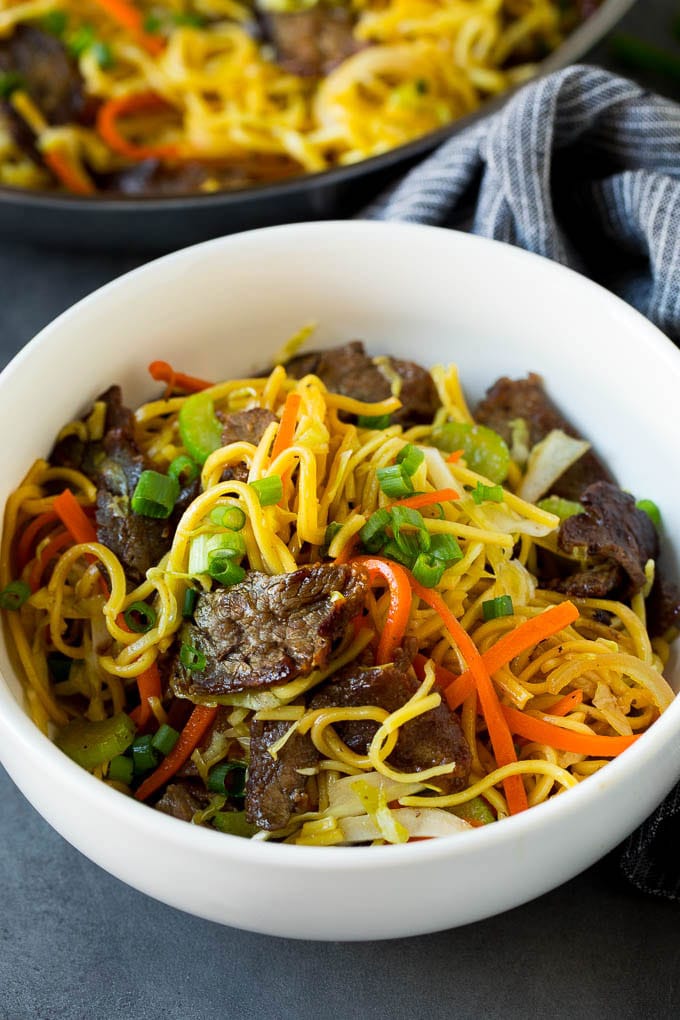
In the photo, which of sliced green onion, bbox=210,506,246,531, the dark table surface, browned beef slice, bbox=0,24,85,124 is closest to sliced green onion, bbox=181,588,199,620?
sliced green onion, bbox=210,506,246,531

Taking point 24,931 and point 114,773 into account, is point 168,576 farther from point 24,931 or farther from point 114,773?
point 24,931

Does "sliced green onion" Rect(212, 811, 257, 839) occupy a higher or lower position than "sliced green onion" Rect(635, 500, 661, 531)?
lower

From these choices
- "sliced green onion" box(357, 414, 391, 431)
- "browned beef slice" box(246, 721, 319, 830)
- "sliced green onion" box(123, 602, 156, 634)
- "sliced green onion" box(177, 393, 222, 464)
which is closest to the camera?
"browned beef slice" box(246, 721, 319, 830)

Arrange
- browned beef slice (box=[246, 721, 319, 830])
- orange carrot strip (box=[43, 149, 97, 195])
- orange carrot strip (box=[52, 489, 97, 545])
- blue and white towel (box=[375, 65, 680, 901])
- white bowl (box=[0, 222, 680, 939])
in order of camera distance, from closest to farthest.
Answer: white bowl (box=[0, 222, 680, 939]), browned beef slice (box=[246, 721, 319, 830]), orange carrot strip (box=[52, 489, 97, 545]), blue and white towel (box=[375, 65, 680, 901]), orange carrot strip (box=[43, 149, 97, 195])

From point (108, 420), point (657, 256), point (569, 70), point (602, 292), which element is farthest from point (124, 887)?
point (569, 70)

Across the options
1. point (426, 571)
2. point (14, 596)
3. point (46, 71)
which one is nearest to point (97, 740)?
point (14, 596)

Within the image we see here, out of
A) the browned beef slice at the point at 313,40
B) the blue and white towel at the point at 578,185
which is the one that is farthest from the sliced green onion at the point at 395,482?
the browned beef slice at the point at 313,40

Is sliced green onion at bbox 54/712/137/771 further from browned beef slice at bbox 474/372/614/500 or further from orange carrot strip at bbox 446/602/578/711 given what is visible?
browned beef slice at bbox 474/372/614/500
